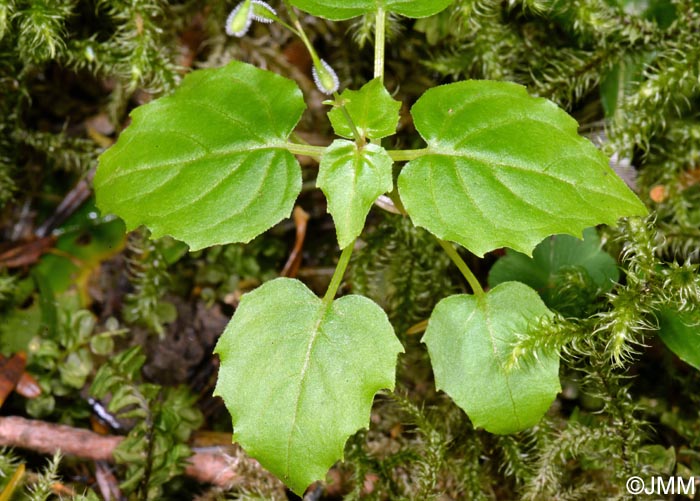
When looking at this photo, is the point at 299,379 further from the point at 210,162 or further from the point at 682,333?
the point at 682,333

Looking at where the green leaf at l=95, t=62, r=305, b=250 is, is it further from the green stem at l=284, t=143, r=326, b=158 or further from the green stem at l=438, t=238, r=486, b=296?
the green stem at l=438, t=238, r=486, b=296

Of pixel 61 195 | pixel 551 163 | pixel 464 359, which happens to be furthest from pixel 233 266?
pixel 551 163

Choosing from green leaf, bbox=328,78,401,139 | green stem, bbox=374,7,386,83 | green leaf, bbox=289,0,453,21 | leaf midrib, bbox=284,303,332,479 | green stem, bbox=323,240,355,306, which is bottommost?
leaf midrib, bbox=284,303,332,479

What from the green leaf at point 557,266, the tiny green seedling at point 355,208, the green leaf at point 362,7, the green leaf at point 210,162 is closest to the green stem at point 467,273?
the tiny green seedling at point 355,208

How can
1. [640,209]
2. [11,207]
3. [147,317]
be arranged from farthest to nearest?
[11,207] < [147,317] < [640,209]

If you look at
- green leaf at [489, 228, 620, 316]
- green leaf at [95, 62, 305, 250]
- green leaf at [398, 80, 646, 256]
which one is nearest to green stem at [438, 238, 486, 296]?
green leaf at [398, 80, 646, 256]

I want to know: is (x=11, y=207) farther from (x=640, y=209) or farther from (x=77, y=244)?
(x=640, y=209)
